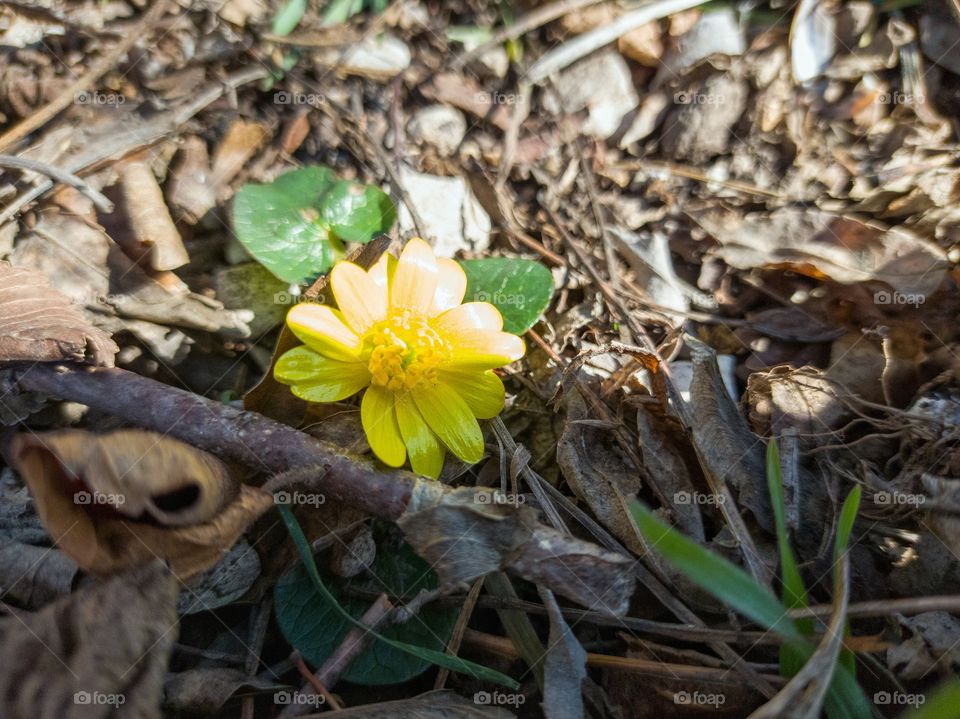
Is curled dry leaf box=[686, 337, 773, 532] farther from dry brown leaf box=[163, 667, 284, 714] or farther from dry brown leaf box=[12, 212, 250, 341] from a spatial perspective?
dry brown leaf box=[12, 212, 250, 341]

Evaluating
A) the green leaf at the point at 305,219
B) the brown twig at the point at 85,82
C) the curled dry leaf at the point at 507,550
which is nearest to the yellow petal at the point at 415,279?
the green leaf at the point at 305,219

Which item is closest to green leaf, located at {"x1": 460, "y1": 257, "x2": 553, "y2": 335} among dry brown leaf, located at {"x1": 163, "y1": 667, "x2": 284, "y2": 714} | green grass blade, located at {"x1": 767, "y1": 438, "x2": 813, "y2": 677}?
green grass blade, located at {"x1": 767, "y1": 438, "x2": 813, "y2": 677}

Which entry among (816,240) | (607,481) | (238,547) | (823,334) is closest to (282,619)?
(238,547)

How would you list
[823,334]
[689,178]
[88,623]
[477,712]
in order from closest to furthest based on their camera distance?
[88,623] < [477,712] < [823,334] < [689,178]

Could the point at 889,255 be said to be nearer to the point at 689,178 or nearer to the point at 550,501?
the point at 689,178

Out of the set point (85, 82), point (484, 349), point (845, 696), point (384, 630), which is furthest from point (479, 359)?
point (85, 82)

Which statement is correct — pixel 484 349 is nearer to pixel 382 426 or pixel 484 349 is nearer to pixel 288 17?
pixel 382 426
